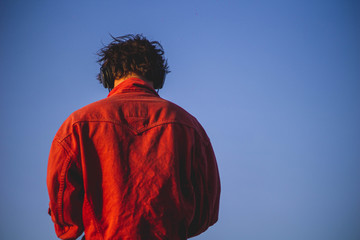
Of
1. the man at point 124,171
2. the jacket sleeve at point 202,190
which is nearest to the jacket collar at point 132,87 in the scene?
the man at point 124,171

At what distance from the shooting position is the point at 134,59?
6.02 feet

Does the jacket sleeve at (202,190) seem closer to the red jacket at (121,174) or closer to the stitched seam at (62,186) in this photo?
the red jacket at (121,174)

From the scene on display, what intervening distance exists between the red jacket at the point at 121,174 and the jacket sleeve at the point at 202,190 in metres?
0.07

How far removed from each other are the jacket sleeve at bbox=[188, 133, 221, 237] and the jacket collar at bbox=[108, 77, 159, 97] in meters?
0.41

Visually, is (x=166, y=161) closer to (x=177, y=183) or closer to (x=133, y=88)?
(x=177, y=183)

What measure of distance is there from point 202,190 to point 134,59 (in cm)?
86

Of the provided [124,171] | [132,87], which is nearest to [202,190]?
[124,171]

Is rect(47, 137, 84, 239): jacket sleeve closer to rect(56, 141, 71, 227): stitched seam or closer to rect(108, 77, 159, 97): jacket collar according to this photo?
rect(56, 141, 71, 227): stitched seam

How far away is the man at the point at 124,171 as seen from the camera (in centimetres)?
137

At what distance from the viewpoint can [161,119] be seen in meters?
1.50

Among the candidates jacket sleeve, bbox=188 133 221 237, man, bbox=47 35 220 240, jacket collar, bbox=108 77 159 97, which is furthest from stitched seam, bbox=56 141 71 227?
jacket sleeve, bbox=188 133 221 237

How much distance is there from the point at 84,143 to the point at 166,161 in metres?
0.39

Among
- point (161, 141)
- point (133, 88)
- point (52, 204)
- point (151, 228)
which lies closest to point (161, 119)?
point (161, 141)

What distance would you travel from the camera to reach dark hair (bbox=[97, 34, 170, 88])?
1.83 metres
